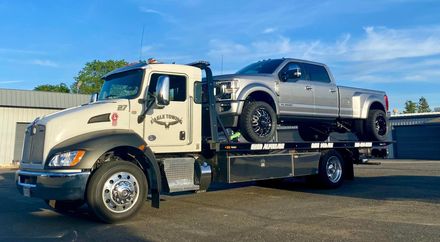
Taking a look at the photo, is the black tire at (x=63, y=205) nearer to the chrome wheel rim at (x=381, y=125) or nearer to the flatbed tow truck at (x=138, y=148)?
the flatbed tow truck at (x=138, y=148)

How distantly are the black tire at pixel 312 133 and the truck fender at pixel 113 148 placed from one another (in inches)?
242

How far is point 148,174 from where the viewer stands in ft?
24.1

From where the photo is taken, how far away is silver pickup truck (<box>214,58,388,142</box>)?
28.9 ft

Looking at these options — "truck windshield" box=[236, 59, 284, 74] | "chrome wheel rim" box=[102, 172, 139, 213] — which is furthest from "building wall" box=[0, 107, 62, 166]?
"chrome wheel rim" box=[102, 172, 139, 213]

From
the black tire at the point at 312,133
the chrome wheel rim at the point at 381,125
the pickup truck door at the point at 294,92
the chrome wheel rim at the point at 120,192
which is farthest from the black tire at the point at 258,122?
the chrome wheel rim at the point at 381,125

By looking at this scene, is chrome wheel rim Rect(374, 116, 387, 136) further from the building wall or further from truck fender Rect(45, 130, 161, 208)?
the building wall

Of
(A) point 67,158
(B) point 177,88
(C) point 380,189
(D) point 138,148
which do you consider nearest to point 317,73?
(C) point 380,189

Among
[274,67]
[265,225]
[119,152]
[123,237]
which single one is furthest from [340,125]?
[123,237]

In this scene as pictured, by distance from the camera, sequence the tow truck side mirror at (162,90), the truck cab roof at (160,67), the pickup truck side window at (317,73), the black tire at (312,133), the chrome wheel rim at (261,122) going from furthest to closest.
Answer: the black tire at (312,133) → the pickup truck side window at (317,73) → the chrome wheel rim at (261,122) → the truck cab roof at (160,67) → the tow truck side mirror at (162,90)

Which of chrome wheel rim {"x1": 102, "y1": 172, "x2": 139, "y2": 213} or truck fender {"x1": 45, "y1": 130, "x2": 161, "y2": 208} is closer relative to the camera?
truck fender {"x1": 45, "y1": 130, "x2": 161, "y2": 208}

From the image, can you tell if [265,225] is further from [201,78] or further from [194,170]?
[201,78]

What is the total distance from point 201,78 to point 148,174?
2253 millimetres

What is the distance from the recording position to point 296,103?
9930 mm

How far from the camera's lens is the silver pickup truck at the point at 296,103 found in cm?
880
